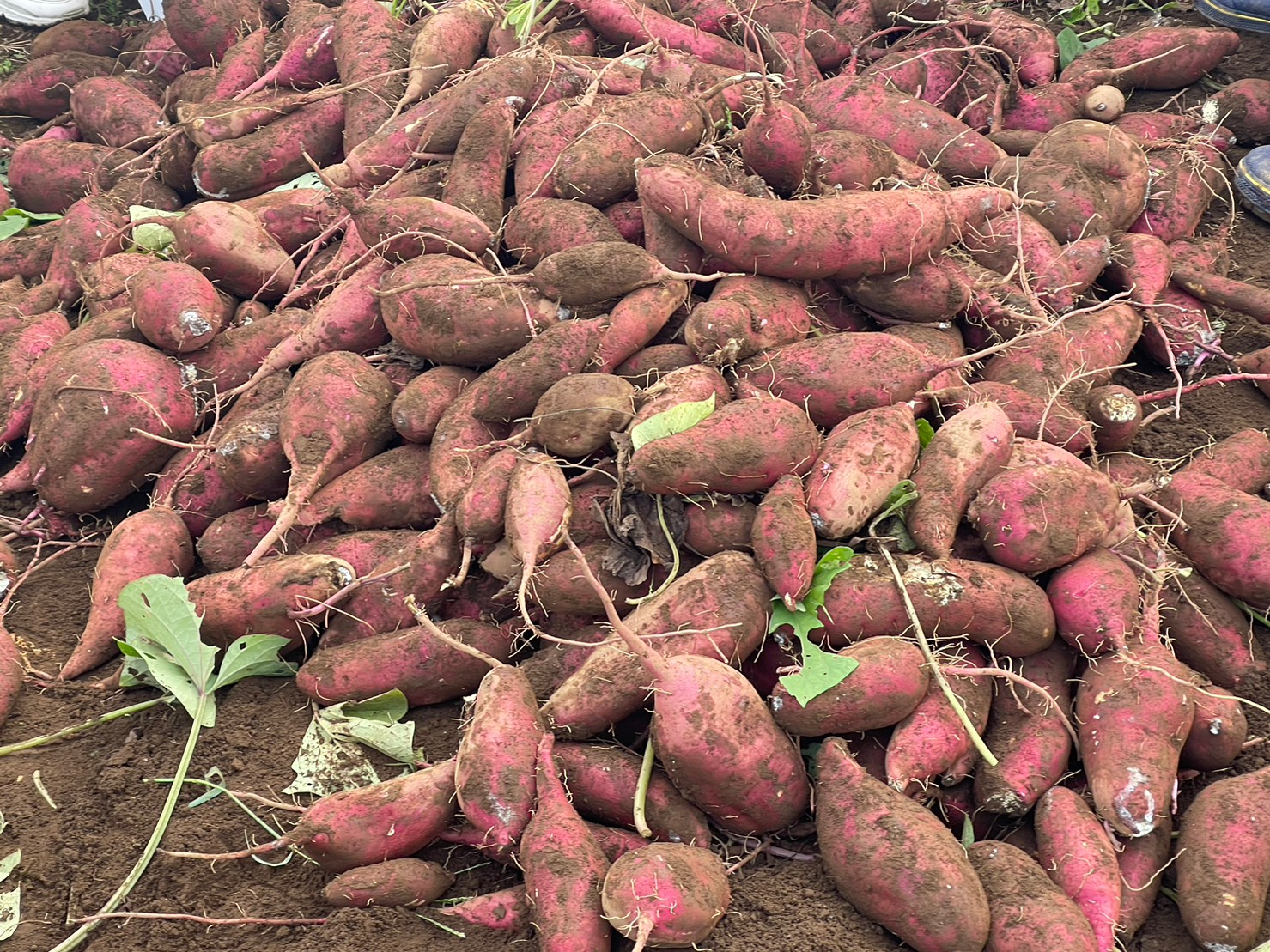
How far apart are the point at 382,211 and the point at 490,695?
1578 mm

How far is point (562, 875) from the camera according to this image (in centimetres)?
179

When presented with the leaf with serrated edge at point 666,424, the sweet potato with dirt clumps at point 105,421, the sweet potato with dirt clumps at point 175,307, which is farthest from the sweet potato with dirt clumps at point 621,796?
the sweet potato with dirt clumps at point 175,307

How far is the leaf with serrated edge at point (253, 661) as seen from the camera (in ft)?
7.68

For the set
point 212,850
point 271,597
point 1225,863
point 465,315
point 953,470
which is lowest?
point 1225,863

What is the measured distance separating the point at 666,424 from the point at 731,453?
18 cm

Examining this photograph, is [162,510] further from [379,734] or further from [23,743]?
[379,734]

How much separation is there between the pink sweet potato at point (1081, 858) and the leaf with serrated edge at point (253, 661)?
175 cm

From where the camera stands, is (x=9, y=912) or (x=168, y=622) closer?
(x=9, y=912)

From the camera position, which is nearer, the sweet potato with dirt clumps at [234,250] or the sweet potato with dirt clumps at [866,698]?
the sweet potato with dirt clumps at [866,698]

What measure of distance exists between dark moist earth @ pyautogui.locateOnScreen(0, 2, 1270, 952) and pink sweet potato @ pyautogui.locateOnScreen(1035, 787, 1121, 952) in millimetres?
166

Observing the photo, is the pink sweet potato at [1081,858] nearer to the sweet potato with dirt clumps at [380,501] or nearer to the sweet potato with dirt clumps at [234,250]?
the sweet potato with dirt clumps at [380,501]

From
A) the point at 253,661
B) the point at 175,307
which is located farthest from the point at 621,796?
the point at 175,307

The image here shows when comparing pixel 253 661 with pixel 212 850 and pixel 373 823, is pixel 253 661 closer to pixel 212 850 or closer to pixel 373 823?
pixel 212 850

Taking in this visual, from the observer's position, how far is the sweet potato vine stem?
6.54 ft
